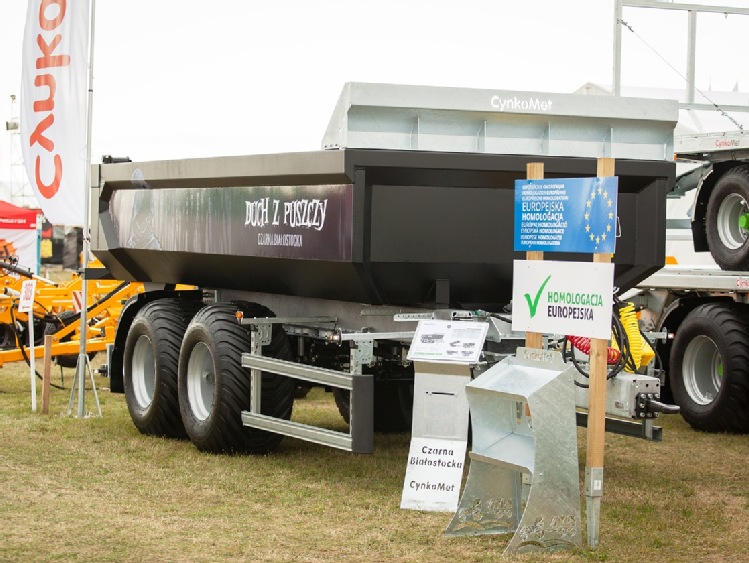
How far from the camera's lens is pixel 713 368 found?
478 inches

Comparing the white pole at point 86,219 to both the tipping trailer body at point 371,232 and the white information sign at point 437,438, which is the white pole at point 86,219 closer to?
the tipping trailer body at point 371,232

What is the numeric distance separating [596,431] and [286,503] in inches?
89.4

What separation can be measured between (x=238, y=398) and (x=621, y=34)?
5834 mm

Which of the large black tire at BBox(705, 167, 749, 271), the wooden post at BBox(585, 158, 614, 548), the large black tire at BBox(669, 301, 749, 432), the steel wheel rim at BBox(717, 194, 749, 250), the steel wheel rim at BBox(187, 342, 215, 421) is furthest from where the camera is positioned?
the steel wheel rim at BBox(717, 194, 749, 250)

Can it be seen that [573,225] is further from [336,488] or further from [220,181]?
[220,181]

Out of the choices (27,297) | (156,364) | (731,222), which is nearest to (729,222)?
(731,222)

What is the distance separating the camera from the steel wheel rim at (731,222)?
1183cm

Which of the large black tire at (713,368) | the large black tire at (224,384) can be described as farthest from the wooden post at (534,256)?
the large black tire at (713,368)

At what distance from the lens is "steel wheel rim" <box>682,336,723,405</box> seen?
39.5 ft

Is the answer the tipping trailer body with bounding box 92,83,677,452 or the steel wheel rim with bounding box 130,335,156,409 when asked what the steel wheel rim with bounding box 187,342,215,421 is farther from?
the steel wheel rim with bounding box 130,335,156,409

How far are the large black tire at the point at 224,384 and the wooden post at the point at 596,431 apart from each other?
3.25 metres

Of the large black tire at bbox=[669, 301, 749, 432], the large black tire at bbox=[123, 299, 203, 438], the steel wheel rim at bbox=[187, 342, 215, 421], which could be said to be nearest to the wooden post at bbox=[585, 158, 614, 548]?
the steel wheel rim at bbox=[187, 342, 215, 421]

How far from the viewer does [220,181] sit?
9688 millimetres

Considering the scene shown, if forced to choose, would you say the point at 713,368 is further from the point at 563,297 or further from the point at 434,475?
the point at 563,297
